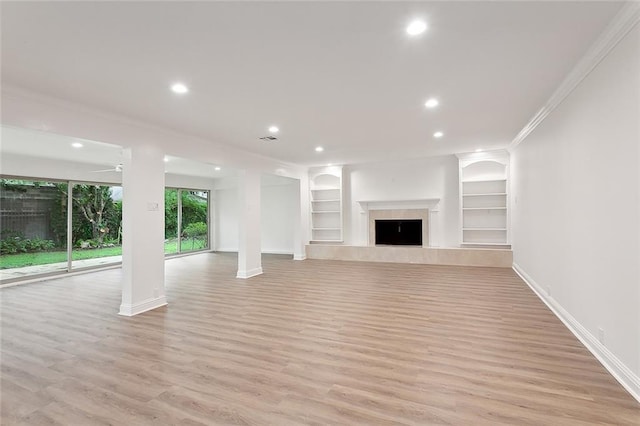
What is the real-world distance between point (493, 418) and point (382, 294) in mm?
3077

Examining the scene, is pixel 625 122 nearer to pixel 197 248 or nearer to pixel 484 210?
pixel 484 210

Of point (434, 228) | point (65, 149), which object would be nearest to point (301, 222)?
point (434, 228)

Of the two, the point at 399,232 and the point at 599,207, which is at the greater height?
the point at 599,207

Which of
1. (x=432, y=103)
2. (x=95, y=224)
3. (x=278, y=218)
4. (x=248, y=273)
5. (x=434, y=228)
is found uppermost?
(x=432, y=103)

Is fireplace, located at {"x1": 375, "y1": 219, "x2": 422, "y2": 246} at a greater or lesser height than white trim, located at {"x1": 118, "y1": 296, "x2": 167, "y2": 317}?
greater

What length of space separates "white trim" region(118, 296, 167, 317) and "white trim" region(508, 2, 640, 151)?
18.5ft

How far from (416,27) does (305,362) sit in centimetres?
282

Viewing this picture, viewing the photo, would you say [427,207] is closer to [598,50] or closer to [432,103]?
[432,103]

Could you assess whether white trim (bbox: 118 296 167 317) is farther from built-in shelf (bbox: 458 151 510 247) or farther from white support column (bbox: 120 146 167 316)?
built-in shelf (bbox: 458 151 510 247)

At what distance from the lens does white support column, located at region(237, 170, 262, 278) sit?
6.54m

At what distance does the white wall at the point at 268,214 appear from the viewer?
1052cm

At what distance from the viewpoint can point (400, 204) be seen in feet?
28.1

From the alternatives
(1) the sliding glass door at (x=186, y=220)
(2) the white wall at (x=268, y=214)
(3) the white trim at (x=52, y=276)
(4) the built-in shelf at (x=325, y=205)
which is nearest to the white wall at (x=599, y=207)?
(4) the built-in shelf at (x=325, y=205)

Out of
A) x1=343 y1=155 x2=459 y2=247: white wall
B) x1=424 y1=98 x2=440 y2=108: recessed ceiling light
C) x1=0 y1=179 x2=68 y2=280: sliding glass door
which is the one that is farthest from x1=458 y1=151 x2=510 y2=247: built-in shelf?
x1=0 y1=179 x2=68 y2=280: sliding glass door
